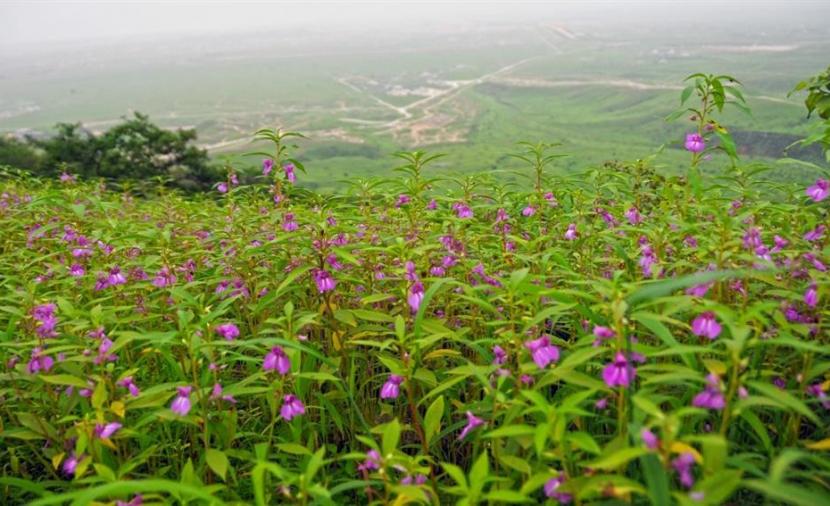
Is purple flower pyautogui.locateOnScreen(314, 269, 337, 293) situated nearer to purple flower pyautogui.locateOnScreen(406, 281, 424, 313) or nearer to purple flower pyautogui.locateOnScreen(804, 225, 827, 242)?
purple flower pyautogui.locateOnScreen(406, 281, 424, 313)

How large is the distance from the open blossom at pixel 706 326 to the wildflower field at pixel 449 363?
A: 19 millimetres

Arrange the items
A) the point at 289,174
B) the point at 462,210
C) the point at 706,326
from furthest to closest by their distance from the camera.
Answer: the point at 289,174 → the point at 462,210 → the point at 706,326

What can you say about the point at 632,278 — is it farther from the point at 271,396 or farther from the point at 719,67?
the point at 719,67

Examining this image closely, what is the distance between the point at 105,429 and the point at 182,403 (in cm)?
28

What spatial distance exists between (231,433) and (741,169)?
12.6 ft

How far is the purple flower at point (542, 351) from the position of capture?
6.83ft

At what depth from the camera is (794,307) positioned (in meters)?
2.64

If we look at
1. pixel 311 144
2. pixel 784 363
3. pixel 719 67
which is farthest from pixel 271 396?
pixel 719 67

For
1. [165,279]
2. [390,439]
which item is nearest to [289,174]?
[165,279]

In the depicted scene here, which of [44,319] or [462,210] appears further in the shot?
[462,210]

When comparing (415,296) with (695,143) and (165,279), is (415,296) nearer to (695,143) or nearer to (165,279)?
(165,279)

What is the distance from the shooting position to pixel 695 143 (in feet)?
10.9

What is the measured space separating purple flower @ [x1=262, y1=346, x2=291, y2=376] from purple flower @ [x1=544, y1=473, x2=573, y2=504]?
1139 mm

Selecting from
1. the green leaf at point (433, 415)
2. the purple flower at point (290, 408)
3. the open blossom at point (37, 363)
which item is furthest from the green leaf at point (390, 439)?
the open blossom at point (37, 363)
